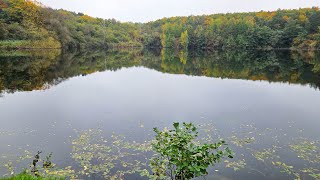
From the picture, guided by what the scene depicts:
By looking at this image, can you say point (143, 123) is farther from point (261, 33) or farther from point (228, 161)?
point (261, 33)

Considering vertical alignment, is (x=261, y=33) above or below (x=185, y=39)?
above

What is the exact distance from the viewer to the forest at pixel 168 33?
84188 mm

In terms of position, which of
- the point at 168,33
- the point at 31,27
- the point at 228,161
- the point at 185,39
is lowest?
the point at 228,161

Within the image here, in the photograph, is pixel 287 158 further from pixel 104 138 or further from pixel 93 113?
pixel 93 113

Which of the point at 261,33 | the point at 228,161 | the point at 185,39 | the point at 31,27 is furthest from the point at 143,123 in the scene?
the point at 185,39

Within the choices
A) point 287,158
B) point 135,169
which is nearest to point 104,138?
point 135,169

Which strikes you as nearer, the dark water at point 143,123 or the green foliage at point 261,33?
the dark water at point 143,123

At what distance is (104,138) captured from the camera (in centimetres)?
1408

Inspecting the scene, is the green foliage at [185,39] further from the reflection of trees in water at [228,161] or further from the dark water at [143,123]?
the reflection of trees in water at [228,161]

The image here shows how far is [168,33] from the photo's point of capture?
150625 millimetres

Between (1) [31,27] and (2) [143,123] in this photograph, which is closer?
(2) [143,123]

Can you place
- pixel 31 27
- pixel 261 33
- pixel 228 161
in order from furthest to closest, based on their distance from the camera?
pixel 261 33, pixel 31 27, pixel 228 161

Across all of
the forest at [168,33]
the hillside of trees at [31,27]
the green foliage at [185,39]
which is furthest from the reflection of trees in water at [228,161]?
the green foliage at [185,39]

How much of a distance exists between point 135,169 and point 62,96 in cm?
1508
